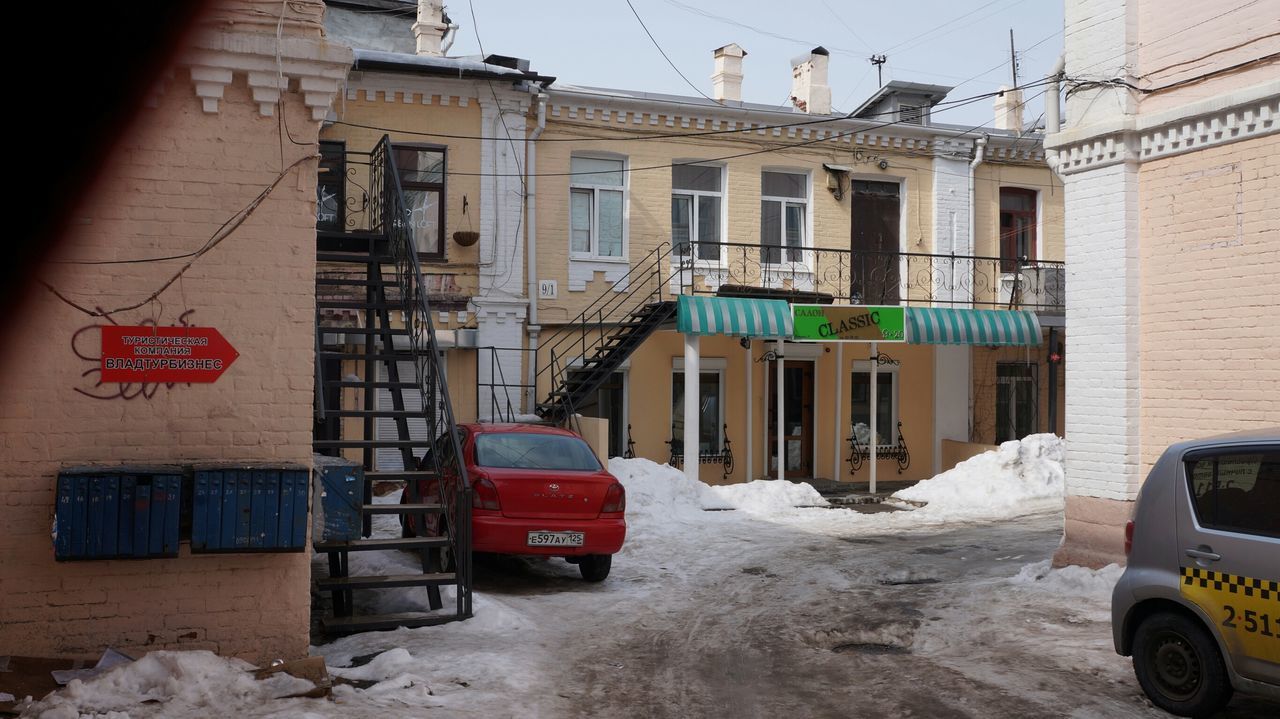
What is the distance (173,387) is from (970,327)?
606 inches

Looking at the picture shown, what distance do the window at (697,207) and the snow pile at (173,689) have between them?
14.1m

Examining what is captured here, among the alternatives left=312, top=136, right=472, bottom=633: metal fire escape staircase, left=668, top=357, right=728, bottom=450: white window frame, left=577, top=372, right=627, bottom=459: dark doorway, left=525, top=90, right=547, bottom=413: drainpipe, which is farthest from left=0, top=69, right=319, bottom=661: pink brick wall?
left=668, top=357, right=728, bottom=450: white window frame

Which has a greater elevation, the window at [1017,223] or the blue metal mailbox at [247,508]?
the window at [1017,223]

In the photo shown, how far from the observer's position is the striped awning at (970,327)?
19.0m

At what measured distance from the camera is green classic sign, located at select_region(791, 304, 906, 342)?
722 inches

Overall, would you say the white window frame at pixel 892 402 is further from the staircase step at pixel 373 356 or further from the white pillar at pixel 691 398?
the staircase step at pixel 373 356

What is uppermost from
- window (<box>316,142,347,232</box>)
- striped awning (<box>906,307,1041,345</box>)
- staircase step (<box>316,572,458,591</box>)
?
window (<box>316,142,347,232</box>)

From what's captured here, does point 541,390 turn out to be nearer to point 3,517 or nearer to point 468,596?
point 468,596

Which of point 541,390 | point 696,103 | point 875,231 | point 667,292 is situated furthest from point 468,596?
point 875,231

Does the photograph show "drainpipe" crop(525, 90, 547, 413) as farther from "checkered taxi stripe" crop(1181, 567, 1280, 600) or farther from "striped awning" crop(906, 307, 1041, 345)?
"checkered taxi stripe" crop(1181, 567, 1280, 600)

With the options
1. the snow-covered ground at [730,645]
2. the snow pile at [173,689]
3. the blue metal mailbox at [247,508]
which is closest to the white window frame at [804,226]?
the snow-covered ground at [730,645]

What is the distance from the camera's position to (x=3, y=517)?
21.4 feet

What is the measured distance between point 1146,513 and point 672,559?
6380mm

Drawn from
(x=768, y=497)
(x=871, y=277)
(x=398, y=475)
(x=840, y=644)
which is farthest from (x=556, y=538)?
(x=871, y=277)
